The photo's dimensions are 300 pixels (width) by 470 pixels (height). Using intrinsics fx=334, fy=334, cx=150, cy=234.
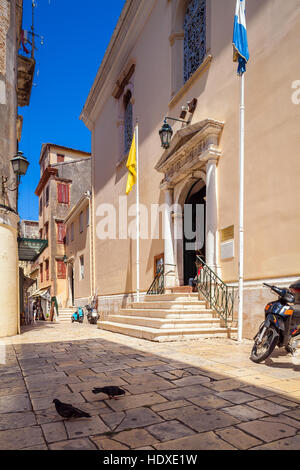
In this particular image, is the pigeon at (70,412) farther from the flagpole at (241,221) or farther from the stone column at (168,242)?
the stone column at (168,242)

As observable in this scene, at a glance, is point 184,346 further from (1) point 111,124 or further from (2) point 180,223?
(1) point 111,124

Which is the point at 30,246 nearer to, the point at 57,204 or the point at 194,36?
the point at 57,204

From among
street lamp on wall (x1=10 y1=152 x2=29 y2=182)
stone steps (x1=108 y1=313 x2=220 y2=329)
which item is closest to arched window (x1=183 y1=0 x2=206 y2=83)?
street lamp on wall (x1=10 y1=152 x2=29 y2=182)

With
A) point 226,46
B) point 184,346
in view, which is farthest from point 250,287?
point 226,46

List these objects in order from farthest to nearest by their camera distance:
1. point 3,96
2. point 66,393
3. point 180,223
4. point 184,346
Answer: point 180,223 < point 3,96 < point 184,346 < point 66,393

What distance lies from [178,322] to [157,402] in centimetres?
405

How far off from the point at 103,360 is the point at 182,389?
185 cm

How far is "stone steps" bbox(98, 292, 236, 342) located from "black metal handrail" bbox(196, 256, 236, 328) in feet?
0.58

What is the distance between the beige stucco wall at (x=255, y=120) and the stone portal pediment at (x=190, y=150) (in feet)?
0.99

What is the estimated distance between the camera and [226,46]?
8.30m

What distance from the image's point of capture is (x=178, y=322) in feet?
22.3

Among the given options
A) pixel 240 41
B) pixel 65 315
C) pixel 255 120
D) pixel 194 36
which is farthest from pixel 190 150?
pixel 65 315

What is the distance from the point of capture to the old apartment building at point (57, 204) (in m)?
26.2

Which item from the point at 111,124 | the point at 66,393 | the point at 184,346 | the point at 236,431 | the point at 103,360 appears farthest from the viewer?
the point at 111,124
